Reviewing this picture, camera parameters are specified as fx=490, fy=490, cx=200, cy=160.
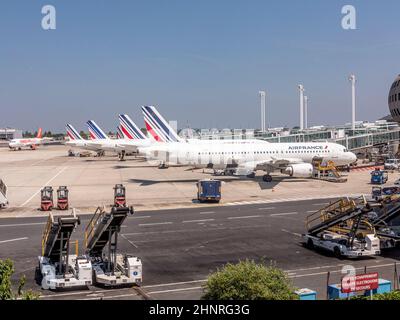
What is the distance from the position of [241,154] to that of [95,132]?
69466mm

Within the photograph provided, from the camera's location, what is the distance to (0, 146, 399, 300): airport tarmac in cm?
2605

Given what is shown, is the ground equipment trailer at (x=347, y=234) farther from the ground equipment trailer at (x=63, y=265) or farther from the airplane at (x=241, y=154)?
the airplane at (x=241, y=154)

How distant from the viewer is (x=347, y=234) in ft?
102

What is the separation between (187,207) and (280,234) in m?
15.2

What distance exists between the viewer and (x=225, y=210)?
48188mm

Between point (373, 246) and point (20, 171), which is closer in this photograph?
point (373, 246)

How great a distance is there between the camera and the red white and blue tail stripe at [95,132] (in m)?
130

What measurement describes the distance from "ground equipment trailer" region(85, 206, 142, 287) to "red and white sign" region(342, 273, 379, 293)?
10431 millimetres

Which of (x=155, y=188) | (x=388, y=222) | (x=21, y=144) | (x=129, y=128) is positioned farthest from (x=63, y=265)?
(x=21, y=144)

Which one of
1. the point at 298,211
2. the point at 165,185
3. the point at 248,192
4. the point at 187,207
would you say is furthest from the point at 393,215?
the point at 165,185

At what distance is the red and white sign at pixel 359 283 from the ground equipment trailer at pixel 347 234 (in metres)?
11.5

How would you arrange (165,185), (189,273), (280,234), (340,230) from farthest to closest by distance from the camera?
(165,185)
(280,234)
(340,230)
(189,273)

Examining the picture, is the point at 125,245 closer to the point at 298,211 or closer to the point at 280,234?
the point at 280,234

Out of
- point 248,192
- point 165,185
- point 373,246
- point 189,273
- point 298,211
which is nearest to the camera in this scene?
point 189,273
